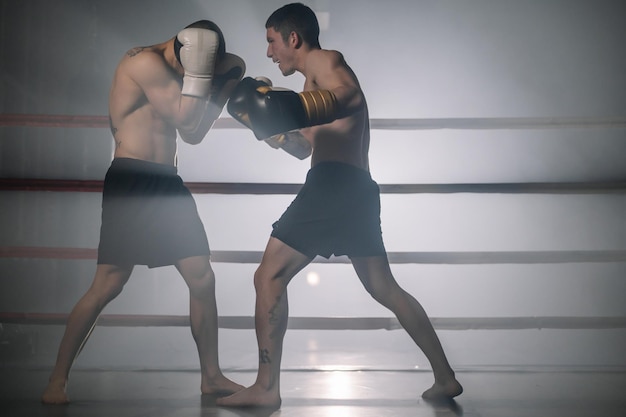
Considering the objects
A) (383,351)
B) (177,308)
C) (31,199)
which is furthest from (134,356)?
(383,351)

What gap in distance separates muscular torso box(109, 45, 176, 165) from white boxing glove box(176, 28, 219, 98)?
9 cm

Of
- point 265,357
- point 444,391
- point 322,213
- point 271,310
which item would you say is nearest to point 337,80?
point 322,213

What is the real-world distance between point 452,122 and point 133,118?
1024 mm

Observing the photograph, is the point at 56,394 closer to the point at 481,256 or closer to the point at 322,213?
the point at 322,213

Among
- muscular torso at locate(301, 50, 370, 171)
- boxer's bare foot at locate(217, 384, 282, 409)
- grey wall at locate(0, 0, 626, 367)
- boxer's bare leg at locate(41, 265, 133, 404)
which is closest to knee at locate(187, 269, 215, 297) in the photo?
boxer's bare leg at locate(41, 265, 133, 404)

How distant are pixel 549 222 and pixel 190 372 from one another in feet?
4.49

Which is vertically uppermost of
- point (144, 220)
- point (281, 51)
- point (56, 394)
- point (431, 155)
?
point (281, 51)

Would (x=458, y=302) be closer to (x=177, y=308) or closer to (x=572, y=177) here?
(x=572, y=177)

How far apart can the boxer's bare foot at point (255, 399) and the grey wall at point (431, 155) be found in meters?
0.85

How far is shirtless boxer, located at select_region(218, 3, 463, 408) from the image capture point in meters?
1.44

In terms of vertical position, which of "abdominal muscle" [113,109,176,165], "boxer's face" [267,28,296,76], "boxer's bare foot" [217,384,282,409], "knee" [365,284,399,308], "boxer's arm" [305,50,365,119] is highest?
"boxer's face" [267,28,296,76]

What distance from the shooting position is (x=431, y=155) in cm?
239

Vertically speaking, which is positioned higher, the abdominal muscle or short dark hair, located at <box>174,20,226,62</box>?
short dark hair, located at <box>174,20,226,62</box>

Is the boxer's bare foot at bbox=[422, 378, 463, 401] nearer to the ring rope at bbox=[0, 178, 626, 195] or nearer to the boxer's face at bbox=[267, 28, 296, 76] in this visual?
the ring rope at bbox=[0, 178, 626, 195]
